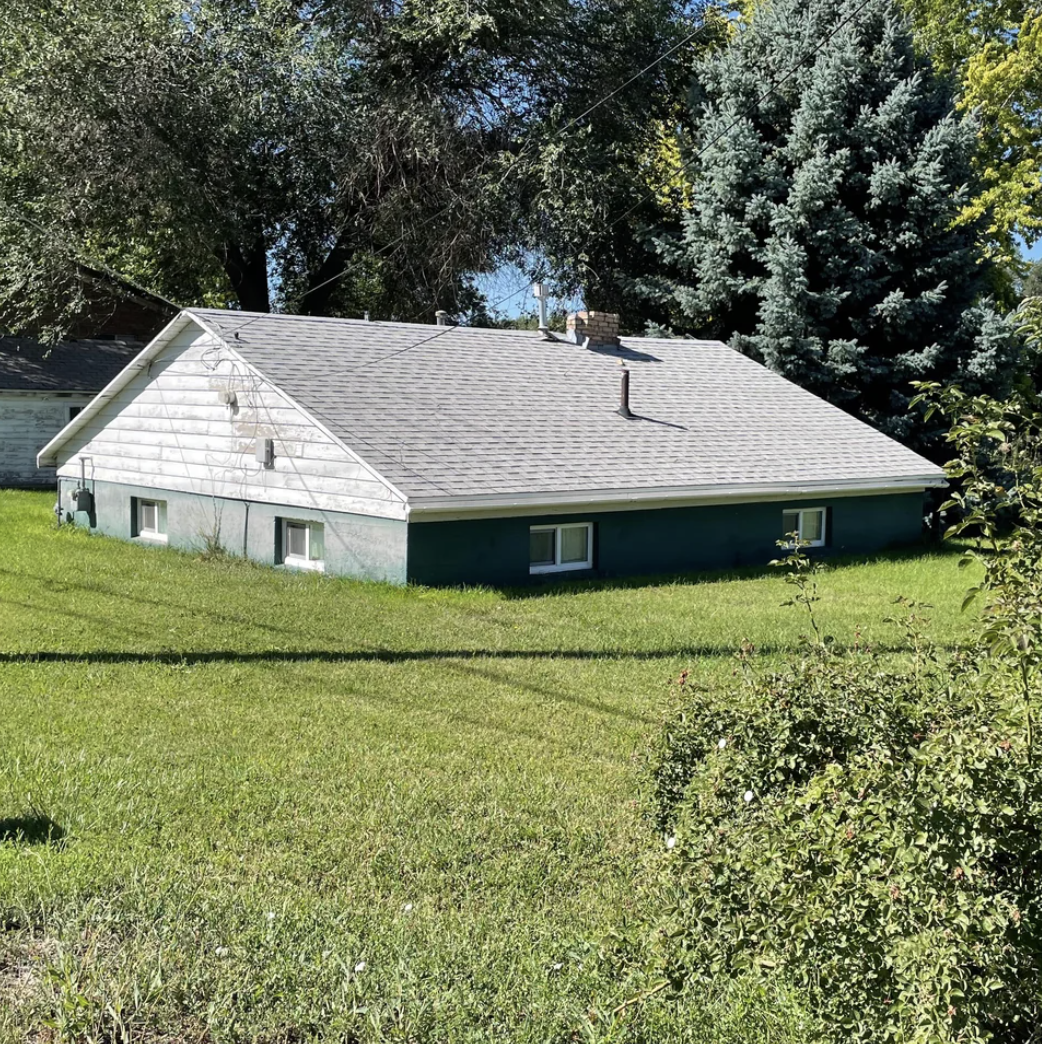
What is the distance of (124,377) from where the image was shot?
19781 mm

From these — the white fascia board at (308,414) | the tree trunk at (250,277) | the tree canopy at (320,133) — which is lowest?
the white fascia board at (308,414)

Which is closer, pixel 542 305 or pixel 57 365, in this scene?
pixel 542 305

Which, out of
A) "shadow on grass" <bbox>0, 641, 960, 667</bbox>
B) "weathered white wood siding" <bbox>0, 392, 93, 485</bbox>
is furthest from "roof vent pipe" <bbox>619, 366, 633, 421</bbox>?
"weathered white wood siding" <bbox>0, 392, 93, 485</bbox>

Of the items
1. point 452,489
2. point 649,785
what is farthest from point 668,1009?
point 452,489

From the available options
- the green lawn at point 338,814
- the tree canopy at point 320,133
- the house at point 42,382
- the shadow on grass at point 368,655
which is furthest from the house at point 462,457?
the house at point 42,382

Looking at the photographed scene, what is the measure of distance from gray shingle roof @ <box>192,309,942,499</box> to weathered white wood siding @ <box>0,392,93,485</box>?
16.5 m

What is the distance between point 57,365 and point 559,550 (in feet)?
76.5

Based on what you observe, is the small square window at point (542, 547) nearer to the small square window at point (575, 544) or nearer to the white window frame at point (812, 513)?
the small square window at point (575, 544)

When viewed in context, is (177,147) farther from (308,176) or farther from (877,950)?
(877,950)

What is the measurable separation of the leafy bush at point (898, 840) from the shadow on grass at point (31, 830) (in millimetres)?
3205

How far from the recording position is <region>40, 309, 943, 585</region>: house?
15.2 m

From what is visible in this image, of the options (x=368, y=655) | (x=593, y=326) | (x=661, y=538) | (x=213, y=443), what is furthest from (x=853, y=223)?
(x=368, y=655)

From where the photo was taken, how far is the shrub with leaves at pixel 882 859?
3.35 metres

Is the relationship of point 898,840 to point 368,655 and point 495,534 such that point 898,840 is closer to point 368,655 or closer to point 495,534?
point 368,655
